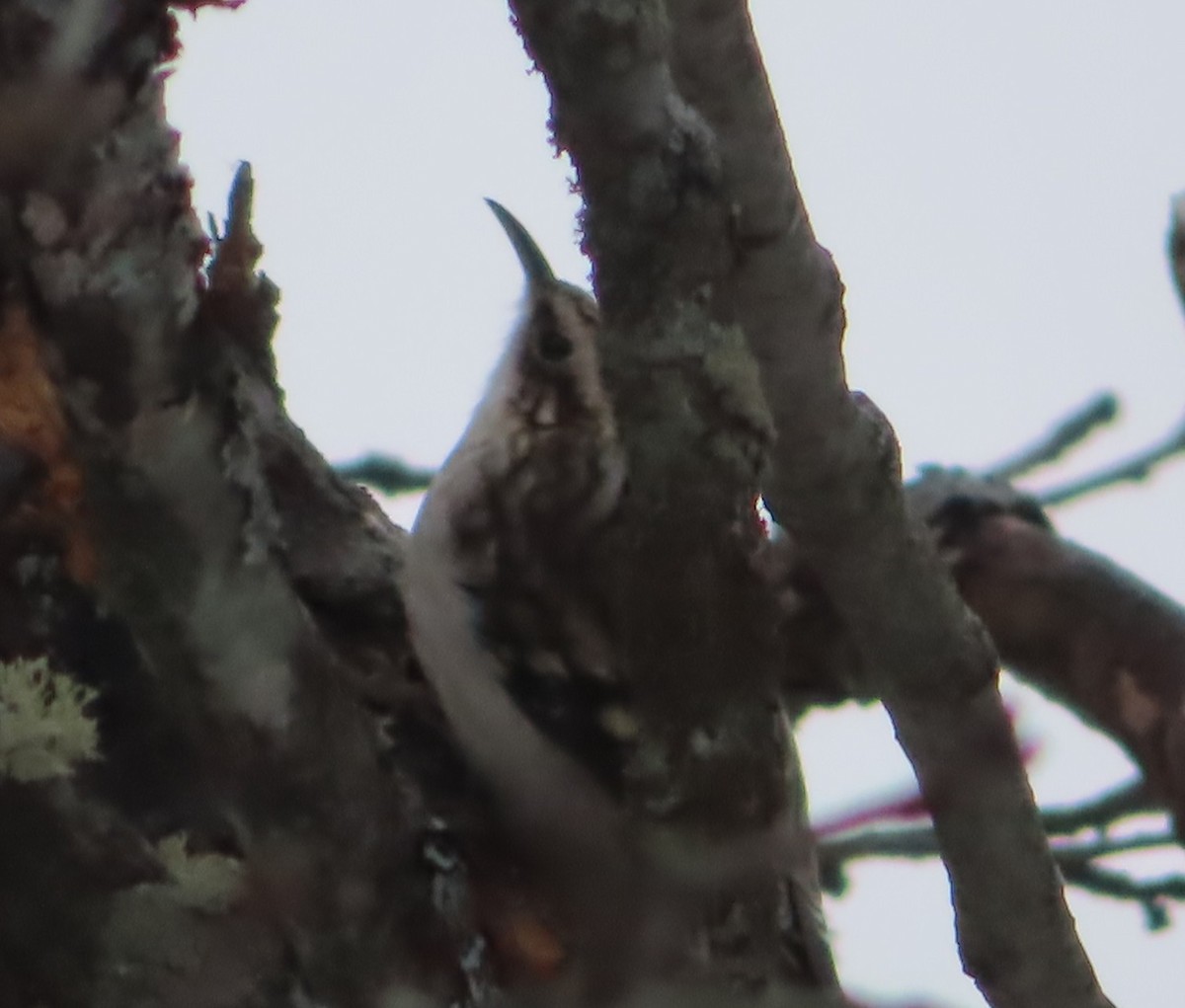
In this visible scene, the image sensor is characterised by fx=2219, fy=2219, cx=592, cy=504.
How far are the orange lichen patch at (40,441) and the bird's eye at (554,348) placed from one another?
142 centimetres

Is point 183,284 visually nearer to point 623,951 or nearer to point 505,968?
point 623,951

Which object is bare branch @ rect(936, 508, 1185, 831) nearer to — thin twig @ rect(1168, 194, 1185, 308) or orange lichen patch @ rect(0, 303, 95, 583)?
thin twig @ rect(1168, 194, 1185, 308)

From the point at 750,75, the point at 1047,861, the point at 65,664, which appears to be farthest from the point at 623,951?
the point at 750,75

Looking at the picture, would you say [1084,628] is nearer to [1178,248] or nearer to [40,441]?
[1178,248]

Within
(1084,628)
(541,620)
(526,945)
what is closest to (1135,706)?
(1084,628)

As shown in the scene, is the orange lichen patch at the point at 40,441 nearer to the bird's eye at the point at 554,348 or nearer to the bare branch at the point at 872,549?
the bare branch at the point at 872,549

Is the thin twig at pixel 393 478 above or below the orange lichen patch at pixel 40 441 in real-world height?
above

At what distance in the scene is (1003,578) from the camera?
3258 mm

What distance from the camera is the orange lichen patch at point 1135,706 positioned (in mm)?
3068

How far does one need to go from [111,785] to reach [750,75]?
42.4 inches

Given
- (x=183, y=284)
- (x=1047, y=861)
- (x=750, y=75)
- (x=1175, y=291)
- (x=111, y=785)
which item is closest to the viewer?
(x=183, y=284)

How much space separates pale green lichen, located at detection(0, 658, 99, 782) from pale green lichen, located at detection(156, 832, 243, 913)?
5.1 inches

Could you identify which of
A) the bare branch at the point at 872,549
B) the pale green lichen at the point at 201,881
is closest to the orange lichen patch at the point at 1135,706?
the bare branch at the point at 872,549

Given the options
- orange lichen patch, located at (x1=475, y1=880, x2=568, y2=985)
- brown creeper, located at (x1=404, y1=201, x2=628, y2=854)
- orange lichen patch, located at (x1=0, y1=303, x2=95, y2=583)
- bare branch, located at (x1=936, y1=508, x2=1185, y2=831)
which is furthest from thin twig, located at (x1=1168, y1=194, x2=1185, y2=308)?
orange lichen patch, located at (x1=0, y1=303, x2=95, y2=583)
